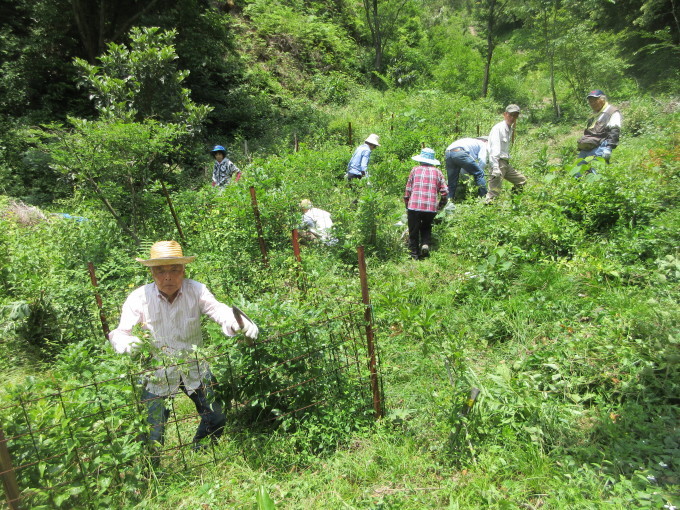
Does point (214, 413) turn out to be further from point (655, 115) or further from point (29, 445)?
point (655, 115)

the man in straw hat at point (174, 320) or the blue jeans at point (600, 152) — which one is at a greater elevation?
the blue jeans at point (600, 152)

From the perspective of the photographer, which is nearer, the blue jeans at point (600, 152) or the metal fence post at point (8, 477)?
the metal fence post at point (8, 477)

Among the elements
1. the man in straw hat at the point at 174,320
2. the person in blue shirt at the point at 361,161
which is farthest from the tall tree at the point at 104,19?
the man in straw hat at the point at 174,320

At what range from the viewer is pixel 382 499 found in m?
2.42

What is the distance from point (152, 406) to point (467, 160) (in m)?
5.77

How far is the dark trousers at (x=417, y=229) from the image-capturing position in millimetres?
5871

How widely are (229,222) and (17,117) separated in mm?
8984

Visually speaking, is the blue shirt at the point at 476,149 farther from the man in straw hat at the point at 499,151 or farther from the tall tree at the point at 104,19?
the tall tree at the point at 104,19

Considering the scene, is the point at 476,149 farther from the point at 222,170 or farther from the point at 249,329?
the point at 249,329

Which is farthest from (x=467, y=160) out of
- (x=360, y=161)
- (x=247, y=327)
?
(x=247, y=327)

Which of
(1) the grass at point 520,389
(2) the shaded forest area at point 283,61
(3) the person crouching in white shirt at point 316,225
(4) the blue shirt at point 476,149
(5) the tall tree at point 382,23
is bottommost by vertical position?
(1) the grass at point 520,389

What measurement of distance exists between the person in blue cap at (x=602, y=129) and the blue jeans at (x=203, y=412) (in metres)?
5.56

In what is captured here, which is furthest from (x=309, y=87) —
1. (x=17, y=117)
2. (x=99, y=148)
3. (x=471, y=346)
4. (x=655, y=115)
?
(x=471, y=346)

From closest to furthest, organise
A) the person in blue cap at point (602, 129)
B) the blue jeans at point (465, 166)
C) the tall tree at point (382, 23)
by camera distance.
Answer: the person in blue cap at point (602, 129)
the blue jeans at point (465, 166)
the tall tree at point (382, 23)
